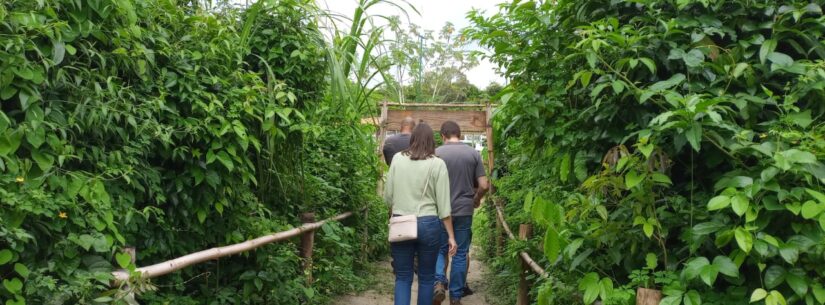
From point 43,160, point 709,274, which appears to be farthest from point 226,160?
point 709,274

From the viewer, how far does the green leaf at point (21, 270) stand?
7.63ft

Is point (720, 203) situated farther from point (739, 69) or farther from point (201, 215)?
point (201, 215)

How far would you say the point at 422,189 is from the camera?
15.1ft

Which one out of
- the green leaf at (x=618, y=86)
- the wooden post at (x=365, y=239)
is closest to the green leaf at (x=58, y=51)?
the green leaf at (x=618, y=86)

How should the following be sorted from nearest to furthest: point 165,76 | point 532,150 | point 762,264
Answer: point 762,264, point 165,76, point 532,150

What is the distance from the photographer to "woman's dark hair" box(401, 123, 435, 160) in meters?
4.66

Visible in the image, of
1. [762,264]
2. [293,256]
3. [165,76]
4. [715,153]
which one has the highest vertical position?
[165,76]

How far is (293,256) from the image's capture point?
476cm

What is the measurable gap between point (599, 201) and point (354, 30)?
90.4 inches

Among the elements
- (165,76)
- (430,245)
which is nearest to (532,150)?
(430,245)

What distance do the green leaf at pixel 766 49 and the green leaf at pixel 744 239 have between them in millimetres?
741

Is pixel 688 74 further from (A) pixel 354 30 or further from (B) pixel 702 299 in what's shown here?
(A) pixel 354 30

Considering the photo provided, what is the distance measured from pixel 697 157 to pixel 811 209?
62 centimetres

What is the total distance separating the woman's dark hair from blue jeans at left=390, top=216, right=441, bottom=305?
0.44 meters
